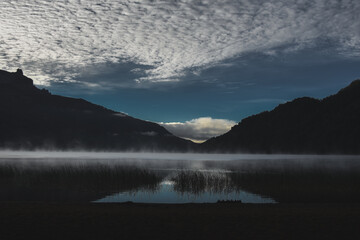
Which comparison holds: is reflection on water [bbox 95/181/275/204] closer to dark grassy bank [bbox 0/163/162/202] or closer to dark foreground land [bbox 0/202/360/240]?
dark grassy bank [bbox 0/163/162/202]

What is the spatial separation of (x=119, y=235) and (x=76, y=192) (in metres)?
21.0

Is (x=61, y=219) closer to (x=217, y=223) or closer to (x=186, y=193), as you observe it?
(x=217, y=223)

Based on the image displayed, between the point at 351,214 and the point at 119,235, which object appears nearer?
the point at 119,235

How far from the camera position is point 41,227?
553 inches

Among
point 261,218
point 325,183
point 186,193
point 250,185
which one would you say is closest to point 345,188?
point 325,183

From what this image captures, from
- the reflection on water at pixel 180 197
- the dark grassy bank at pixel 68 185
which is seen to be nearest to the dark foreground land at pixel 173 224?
the reflection on water at pixel 180 197

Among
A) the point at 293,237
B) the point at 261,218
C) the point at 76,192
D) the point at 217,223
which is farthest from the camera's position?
the point at 76,192

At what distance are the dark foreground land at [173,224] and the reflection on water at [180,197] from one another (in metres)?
11.1

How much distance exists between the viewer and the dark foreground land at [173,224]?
1309 cm

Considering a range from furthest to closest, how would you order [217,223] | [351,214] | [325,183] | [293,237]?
[325,183]
[351,214]
[217,223]
[293,237]

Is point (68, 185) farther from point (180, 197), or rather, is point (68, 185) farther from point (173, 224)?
point (173, 224)

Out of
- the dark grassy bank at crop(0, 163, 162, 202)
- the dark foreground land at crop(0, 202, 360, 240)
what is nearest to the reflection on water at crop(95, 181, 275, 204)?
the dark grassy bank at crop(0, 163, 162, 202)

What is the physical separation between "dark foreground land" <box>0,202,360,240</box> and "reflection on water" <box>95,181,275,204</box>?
1115cm

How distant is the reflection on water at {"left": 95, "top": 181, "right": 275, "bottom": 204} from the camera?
96.6 ft
